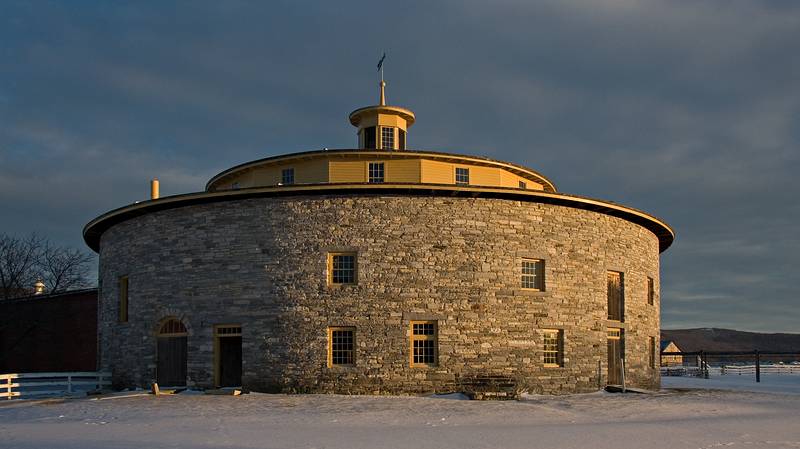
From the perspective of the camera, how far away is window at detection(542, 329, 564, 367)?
26.4 m

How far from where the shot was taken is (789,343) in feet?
361

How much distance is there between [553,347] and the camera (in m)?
26.6

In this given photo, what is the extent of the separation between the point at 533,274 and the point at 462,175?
5.23m

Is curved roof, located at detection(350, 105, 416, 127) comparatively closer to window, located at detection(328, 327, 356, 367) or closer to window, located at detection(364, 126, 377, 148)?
window, located at detection(364, 126, 377, 148)

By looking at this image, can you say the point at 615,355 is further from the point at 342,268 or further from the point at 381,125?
the point at 381,125

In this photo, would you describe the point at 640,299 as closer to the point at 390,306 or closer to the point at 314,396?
the point at 390,306

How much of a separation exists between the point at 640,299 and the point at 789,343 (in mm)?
91303

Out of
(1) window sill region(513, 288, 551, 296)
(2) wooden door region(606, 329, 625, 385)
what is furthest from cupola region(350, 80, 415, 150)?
(2) wooden door region(606, 329, 625, 385)

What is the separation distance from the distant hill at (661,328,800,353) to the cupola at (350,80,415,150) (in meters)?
82.9

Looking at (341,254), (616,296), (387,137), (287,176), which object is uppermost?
(387,137)

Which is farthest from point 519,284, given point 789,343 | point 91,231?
point 789,343

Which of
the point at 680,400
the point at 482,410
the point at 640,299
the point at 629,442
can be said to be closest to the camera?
the point at 629,442

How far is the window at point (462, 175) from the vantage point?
2987 centimetres

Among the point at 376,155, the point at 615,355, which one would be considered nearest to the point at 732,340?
the point at 615,355
